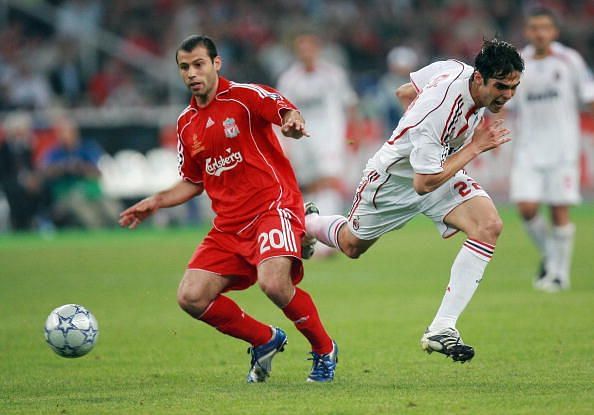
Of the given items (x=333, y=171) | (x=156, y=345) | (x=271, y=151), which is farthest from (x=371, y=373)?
(x=333, y=171)

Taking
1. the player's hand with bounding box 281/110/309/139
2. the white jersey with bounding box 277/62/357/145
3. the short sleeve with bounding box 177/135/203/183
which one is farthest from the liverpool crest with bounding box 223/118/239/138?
the white jersey with bounding box 277/62/357/145

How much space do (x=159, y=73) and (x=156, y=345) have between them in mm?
17828

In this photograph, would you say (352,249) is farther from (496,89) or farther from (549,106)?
(549,106)

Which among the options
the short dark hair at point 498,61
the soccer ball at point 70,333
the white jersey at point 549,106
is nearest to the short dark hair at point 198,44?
the short dark hair at point 498,61

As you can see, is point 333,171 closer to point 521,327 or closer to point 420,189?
point 521,327

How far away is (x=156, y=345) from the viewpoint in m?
9.87

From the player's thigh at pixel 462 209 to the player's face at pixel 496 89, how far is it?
2.48ft

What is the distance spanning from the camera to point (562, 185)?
43.4ft

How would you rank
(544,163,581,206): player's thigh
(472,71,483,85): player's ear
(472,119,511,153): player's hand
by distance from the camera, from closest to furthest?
(472,119,511,153): player's hand
(472,71,483,85): player's ear
(544,163,581,206): player's thigh

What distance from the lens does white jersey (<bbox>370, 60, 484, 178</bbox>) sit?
7531mm

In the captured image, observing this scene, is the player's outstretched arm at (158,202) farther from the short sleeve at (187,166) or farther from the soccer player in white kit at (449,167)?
the soccer player in white kit at (449,167)

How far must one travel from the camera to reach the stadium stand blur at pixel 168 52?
23516 millimetres

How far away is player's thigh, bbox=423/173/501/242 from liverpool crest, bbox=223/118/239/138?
54.2 inches

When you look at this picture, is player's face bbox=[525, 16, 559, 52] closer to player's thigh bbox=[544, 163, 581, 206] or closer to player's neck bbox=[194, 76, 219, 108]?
player's thigh bbox=[544, 163, 581, 206]
